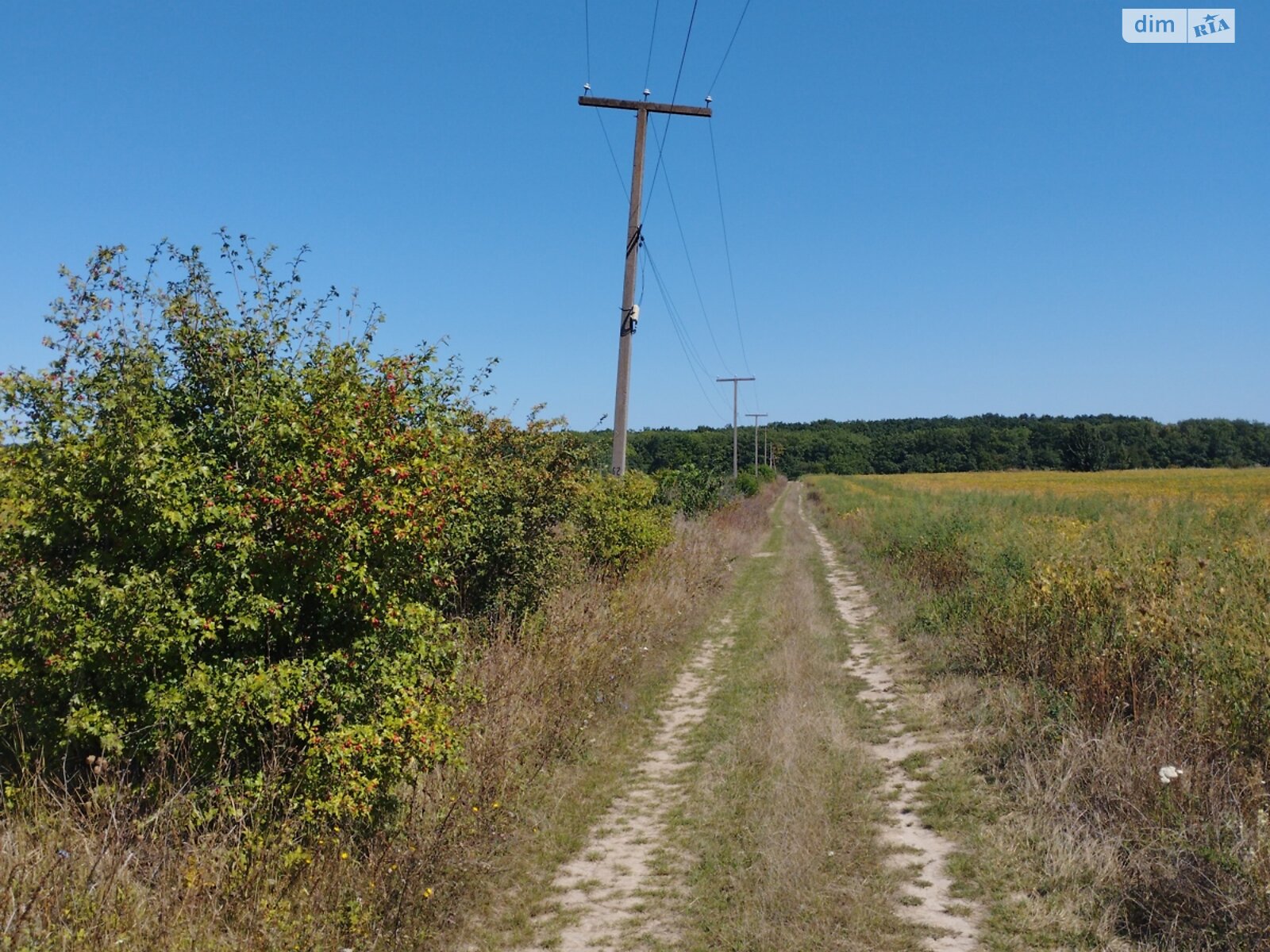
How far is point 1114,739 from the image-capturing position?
231 inches

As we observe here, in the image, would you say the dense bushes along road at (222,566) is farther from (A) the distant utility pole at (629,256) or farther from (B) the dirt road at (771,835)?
(A) the distant utility pole at (629,256)

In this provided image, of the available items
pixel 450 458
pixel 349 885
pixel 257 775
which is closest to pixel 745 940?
pixel 349 885

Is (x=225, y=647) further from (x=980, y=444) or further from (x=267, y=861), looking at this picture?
(x=980, y=444)

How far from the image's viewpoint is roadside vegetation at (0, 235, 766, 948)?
3742 millimetres

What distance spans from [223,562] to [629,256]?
1136cm

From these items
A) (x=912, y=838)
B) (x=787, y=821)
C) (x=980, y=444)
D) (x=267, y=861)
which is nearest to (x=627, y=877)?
(x=787, y=821)

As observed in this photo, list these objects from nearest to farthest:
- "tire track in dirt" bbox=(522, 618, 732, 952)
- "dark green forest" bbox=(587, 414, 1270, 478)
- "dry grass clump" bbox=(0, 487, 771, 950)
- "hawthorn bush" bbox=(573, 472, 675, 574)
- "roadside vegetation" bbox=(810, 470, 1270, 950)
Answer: "dry grass clump" bbox=(0, 487, 771, 950) < "roadside vegetation" bbox=(810, 470, 1270, 950) < "tire track in dirt" bbox=(522, 618, 732, 952) < "hawthorn bush" bbox=(573, 472, 675, 574) < "dark green forest" bbox=(587, 414, 1270, 478)

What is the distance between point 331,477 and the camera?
4.15 metres

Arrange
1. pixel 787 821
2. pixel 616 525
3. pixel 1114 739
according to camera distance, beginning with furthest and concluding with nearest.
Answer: pixel 616 525 → pixel 1114 739 → pixel 787 821

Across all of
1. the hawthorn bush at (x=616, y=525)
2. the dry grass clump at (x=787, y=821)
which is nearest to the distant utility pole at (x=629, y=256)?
the hawthorn bush at (x=616, y=525)

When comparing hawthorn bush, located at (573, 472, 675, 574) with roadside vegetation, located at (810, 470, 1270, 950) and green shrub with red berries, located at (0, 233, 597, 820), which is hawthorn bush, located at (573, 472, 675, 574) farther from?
green shrub with red berries, located at (0, 233, 597, 820)

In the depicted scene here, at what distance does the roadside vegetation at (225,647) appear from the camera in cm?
374

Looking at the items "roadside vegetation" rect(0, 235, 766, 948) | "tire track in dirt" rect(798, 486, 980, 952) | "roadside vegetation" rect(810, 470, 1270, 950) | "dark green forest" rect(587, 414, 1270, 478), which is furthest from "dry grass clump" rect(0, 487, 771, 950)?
"dark green forest" rect(587, 414, 1270, 478)

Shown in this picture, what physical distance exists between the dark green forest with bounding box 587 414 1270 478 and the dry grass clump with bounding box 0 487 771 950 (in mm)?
61135
